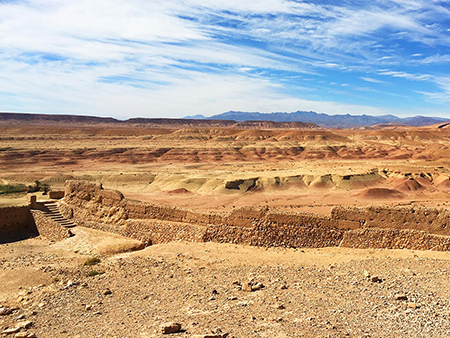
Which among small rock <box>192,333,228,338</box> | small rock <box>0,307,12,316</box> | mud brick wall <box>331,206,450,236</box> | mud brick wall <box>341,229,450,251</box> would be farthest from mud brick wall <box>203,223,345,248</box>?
small rock <box>0,307,12,316</box>

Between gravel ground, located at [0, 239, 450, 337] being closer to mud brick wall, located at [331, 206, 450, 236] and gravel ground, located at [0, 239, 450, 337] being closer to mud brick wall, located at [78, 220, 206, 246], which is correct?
mud brick wall, located at [331, 206, 450, 236]

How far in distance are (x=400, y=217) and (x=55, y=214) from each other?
57.1ft

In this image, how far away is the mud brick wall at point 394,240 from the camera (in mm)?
12305

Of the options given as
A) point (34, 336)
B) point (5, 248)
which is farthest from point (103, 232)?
point (34, 336)

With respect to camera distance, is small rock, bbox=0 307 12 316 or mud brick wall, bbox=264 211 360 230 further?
mud brick wall, bbox=264 211 360 230

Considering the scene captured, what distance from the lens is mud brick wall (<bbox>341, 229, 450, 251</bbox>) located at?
484 inches

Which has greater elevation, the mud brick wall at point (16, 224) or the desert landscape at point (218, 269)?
the desert landscape at point (218, 269)

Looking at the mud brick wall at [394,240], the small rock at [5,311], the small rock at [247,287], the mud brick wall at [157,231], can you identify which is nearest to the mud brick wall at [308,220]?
the mud brick wall at [394,240]

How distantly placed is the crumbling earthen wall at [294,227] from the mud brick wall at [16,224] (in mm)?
6089

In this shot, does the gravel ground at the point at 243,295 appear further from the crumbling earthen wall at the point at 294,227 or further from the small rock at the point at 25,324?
the crumbling earthen wall at the point at 294,227

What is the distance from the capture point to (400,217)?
12859mm

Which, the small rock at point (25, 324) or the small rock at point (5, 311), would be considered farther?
the small rock at point (5, 311)

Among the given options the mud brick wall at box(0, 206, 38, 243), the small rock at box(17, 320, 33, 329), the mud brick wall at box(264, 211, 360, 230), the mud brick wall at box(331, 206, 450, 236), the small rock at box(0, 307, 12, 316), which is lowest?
the mud brick wall at box(0, 206, 38, 243)

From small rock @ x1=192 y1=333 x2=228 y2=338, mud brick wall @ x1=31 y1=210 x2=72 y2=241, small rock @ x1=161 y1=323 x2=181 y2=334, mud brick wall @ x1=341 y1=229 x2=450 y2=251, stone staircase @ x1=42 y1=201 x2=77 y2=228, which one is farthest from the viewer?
stone staircase @ x1=42 y1=201 x2=77 y2=228
